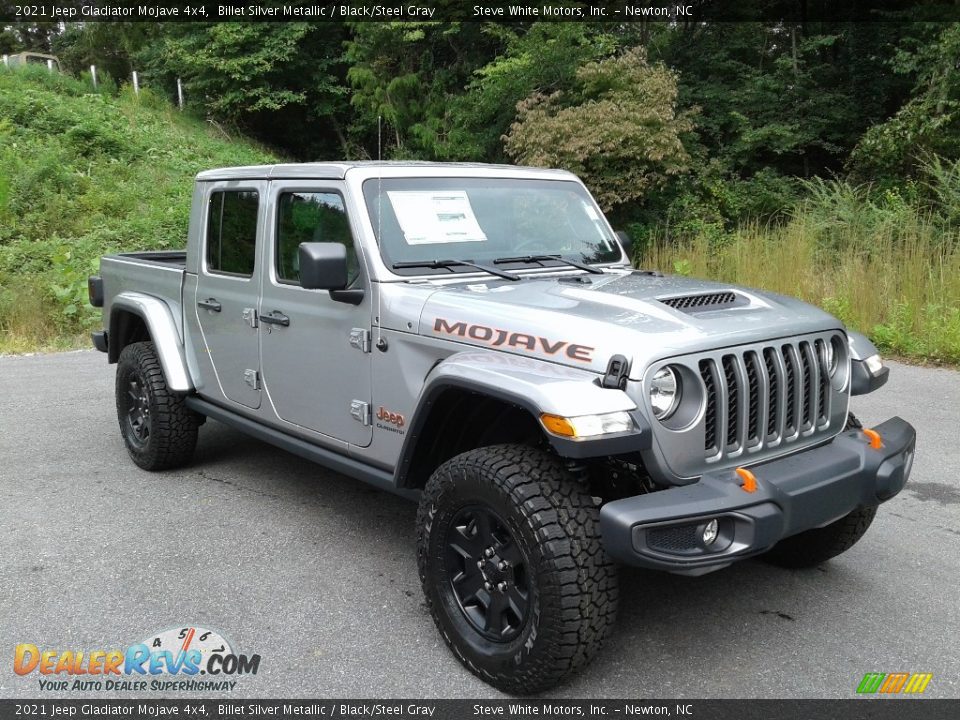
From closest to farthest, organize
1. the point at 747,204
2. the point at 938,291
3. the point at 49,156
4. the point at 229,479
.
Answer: the point at 229,479 → the point at 938,291 → the point at 49,156 → the point at 747,204

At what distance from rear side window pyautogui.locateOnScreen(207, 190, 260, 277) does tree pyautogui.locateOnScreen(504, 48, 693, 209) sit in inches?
425

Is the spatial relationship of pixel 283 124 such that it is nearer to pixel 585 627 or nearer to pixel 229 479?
pixel 229 479

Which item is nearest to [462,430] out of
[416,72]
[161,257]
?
[161,257]

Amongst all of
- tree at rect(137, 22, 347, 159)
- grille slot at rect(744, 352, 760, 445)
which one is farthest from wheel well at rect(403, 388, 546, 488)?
tree at rect(137, 22, 347, 159)

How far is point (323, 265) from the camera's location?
11.2 ft

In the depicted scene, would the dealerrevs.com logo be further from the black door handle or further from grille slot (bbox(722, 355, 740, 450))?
grille slot (bbox(722, 355, 740, 450))

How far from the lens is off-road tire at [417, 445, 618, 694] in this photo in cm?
266

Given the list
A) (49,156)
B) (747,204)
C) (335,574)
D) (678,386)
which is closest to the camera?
(678,386)

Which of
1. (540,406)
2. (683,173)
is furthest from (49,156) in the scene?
(540,406)

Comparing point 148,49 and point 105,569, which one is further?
point 148,49

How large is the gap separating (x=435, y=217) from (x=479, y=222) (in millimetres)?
229

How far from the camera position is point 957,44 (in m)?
13.9

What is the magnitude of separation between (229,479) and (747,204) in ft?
48.2

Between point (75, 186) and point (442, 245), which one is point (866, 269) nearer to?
point (442, 245)
